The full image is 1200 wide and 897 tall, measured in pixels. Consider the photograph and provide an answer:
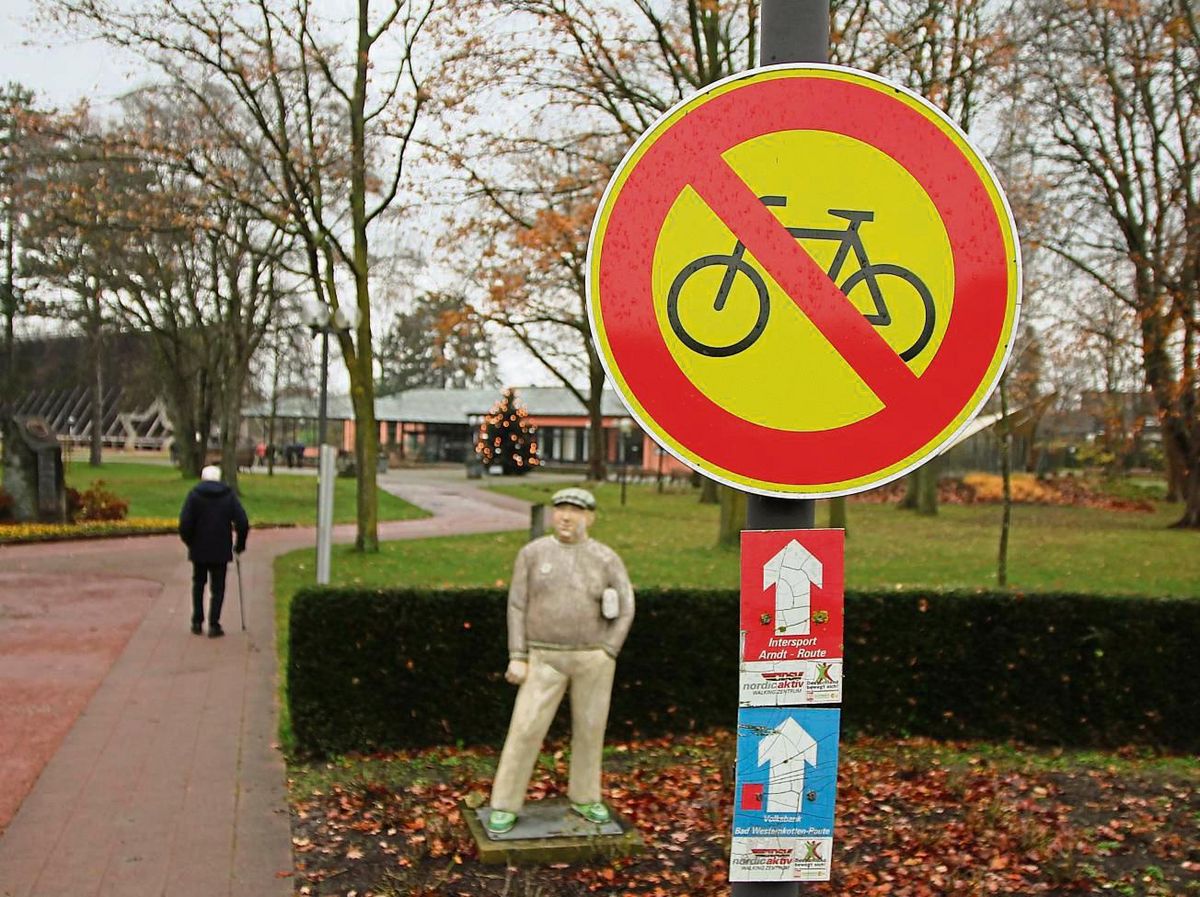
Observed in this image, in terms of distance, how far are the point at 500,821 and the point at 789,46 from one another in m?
4.64

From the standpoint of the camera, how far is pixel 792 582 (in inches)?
79.2

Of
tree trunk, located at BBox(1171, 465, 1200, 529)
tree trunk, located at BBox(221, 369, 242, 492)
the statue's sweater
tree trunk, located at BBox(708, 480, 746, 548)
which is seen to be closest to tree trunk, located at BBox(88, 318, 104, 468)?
tree trunk, located at BBox(221, 369, 242, 492)

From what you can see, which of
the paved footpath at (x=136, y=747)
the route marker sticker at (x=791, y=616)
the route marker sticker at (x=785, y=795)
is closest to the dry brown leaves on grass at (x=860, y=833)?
the paved footpath at (x=136, y=747)

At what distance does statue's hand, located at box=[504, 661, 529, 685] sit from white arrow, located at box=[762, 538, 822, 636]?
394cm

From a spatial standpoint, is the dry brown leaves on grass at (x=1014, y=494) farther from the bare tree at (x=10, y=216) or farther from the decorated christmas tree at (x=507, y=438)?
the bare tree at (x=10, y=216)

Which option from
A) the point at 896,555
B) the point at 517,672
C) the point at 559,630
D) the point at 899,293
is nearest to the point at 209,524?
the point at 517,672

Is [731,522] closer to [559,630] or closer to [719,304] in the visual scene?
[559,630]

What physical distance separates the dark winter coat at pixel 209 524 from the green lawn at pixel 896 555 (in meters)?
2.04

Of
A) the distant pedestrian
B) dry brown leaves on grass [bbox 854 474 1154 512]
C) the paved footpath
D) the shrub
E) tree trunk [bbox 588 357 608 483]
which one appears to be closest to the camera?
the paved footpath

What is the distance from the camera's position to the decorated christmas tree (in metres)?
58.8

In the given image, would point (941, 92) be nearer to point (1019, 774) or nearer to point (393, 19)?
point (393, 19)

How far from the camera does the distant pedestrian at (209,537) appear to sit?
12219 mm

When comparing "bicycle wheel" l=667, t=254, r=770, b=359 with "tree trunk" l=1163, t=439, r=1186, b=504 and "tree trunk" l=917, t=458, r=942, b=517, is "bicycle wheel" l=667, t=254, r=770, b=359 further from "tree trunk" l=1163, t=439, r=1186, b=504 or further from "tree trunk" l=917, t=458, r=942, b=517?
"tree trunk" l=1163, t=439, r=1186, b=504

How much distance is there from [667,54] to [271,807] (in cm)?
1580
